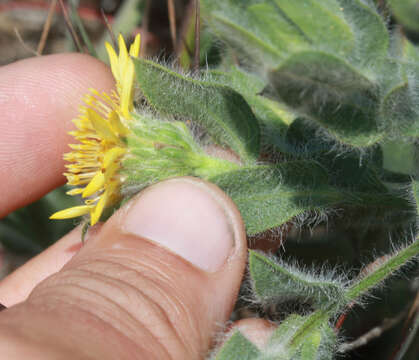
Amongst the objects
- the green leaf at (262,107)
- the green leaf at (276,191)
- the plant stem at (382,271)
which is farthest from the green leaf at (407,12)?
the plant stem at (382,271)

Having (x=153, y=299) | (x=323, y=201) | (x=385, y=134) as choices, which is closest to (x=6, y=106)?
(x=153, y=299)

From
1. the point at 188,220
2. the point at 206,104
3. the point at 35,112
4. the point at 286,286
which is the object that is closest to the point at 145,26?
the point at 35,112

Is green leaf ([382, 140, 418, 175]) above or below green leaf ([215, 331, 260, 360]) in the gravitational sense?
above

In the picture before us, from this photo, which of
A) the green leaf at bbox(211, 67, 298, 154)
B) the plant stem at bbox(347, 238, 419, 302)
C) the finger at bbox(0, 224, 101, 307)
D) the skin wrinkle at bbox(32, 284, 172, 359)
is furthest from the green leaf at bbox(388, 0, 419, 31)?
the finger at bbox(0, 224, 101, 307)

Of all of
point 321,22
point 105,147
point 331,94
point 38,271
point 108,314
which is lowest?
point 38,271

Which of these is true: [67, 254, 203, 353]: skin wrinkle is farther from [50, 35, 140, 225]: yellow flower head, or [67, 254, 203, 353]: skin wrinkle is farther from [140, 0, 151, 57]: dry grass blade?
[140, 0, 151, 57]: dry grass blade

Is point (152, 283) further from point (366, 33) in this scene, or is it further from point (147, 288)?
point (366, 33)
